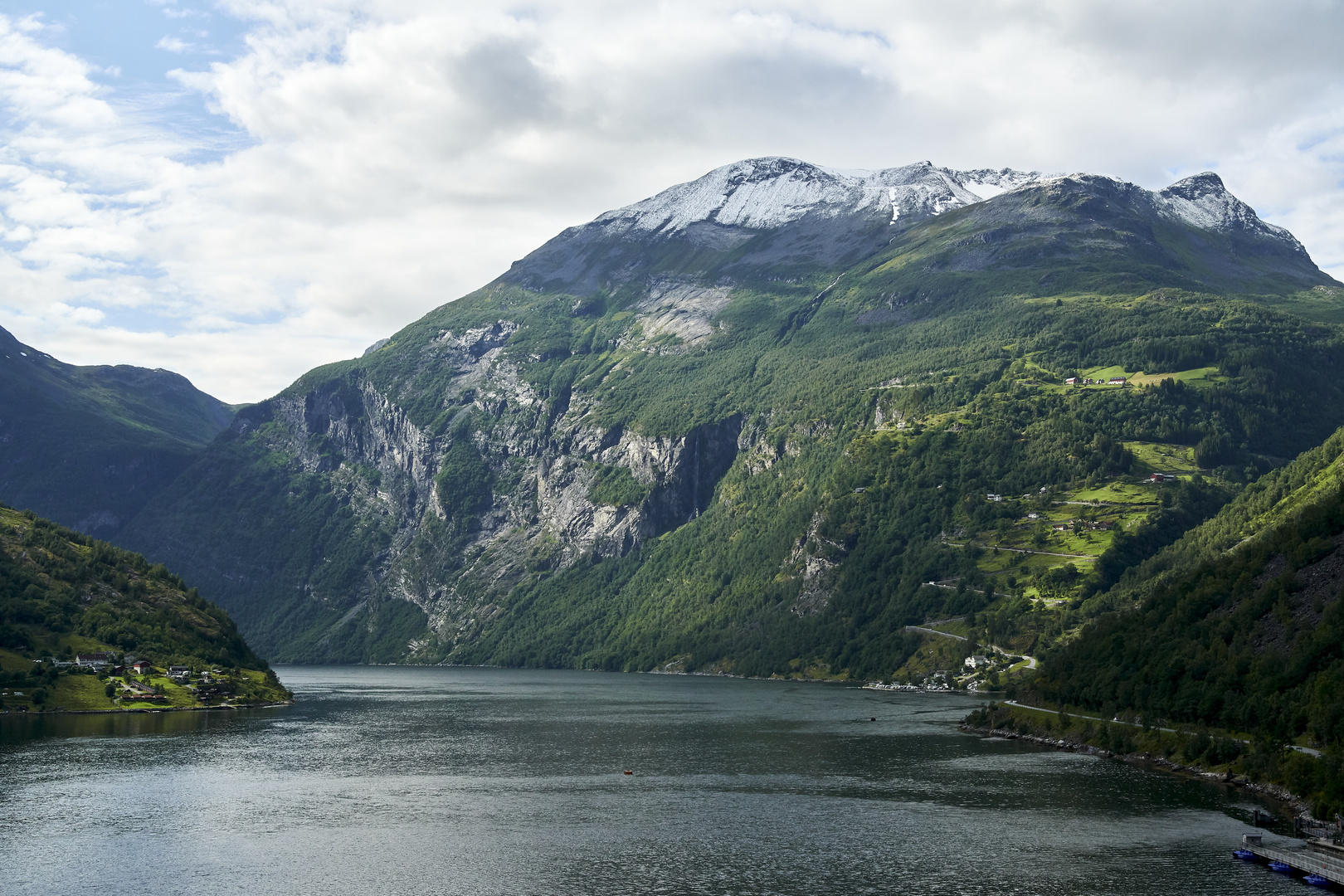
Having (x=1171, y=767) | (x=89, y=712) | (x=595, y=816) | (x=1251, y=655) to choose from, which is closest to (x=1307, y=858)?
(x=1171, y=767)

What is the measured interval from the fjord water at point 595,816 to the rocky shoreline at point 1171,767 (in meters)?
2.66

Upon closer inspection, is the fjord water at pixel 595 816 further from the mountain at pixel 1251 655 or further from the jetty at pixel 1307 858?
the mountain at pixel 1251 655

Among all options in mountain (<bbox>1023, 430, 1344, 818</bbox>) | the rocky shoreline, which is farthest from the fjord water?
mountain (<bbox>1023, 430, 1344, 818</bbox>)

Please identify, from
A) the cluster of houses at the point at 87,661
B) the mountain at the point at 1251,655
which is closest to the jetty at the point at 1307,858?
the mountain at the point at 1251,655

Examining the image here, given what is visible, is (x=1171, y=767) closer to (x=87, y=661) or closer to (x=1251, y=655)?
(x=1251, y=655)

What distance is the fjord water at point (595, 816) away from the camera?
82.0m

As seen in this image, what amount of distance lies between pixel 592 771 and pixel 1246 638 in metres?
80.5

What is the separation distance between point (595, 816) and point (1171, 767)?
6853 centimetres

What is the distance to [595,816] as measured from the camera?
348 feet

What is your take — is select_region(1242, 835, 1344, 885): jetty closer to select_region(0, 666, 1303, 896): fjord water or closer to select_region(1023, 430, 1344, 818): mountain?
select_region(0, 666, 1303, 896): fjord water

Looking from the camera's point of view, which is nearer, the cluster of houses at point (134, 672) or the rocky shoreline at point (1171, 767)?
the rocky shoreline at point (1171, 767)

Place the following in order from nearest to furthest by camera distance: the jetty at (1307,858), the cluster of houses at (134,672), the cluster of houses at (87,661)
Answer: the jetty at (1307,858) → the cluster of houses at (87,661) → the cluster of houses at (134,672)

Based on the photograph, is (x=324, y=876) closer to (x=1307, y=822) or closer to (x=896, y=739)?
(x=1307, y=822)

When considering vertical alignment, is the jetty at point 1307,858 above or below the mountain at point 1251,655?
below
